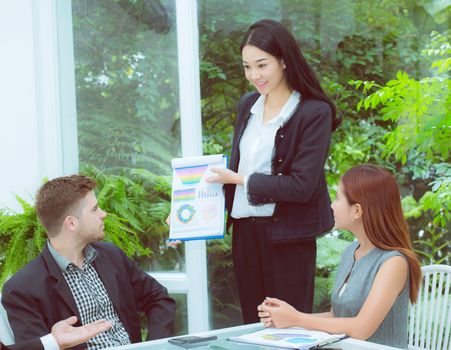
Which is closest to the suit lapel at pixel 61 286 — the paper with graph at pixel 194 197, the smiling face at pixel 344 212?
the paper with graph at pixel 194 197

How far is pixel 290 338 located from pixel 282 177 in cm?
77

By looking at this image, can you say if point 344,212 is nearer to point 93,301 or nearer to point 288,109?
point 288,109

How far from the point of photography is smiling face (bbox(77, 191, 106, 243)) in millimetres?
2326

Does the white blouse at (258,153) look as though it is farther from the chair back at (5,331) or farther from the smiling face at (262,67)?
the chair back at (5,331)

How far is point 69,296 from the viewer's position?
218 centimetres

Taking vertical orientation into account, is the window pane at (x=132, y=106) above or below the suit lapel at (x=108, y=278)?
above

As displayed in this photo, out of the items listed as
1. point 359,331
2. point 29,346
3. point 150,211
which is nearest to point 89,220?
point 29,346

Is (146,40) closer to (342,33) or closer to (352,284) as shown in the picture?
(342,33)

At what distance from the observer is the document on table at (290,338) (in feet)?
5.10

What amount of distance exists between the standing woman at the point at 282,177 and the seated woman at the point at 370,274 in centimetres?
28

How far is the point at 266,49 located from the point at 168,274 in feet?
5.24

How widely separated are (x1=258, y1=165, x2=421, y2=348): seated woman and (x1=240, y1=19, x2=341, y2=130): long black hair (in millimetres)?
496

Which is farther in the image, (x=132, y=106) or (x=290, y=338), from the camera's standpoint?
(x=132, y=106)

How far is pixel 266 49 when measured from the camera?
7.71 feet
